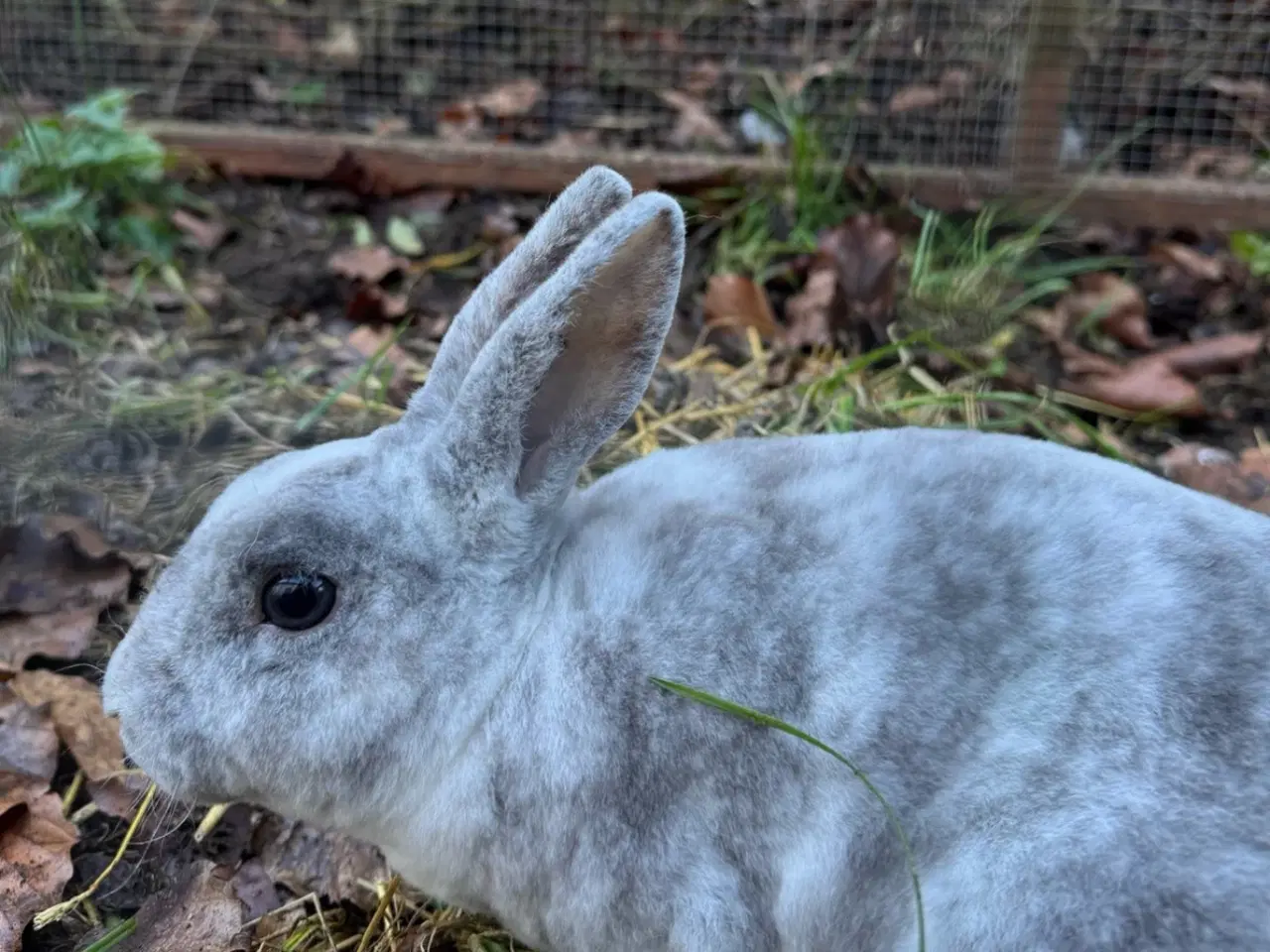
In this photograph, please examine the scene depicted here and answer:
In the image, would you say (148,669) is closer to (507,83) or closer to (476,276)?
(476,276)

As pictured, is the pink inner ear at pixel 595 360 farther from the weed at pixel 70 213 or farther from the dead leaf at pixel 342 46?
the dead leaf at pixel 342 46

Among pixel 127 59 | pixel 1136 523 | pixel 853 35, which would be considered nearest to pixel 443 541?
pixel 1136 523

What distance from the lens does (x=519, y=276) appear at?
5.94 ft

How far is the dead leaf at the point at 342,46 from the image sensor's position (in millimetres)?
5637

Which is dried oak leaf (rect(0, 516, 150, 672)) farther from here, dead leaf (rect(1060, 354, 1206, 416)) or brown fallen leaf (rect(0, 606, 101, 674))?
dead leaf (rect(1060, 354, 1206, 416))

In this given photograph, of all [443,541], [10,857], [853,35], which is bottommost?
[10,857]

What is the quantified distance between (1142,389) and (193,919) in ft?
8.22

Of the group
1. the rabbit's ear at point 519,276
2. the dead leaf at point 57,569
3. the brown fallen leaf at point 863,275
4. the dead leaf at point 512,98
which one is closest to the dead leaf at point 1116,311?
the brown fallen leaf at point 863,275

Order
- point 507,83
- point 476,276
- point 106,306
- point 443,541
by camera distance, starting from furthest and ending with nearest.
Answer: point 507,83, point 476,276, point 106,306, point 443,541

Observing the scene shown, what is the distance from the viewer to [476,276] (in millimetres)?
4027

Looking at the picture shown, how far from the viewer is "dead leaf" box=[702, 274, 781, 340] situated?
3568 mm

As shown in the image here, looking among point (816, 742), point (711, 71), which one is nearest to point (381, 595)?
point (816, 742)

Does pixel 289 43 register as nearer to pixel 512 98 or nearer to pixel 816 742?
pixel 512 98

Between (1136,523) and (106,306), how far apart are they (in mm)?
3013
